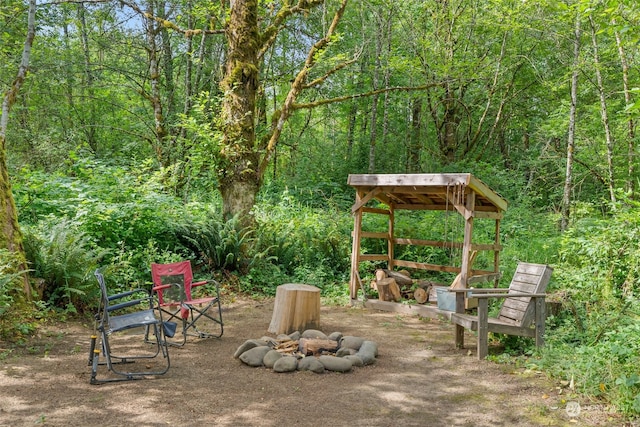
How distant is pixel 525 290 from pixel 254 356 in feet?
10.2

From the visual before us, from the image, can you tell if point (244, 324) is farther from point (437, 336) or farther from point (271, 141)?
point (271, 141)

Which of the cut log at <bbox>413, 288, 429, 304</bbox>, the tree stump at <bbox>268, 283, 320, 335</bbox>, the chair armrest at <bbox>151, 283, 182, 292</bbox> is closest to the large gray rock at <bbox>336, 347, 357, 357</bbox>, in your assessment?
the tree stump at <bbox>268, 283, 320, 335</bbox>

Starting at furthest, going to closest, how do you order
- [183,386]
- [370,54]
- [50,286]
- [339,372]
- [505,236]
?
[370,54] < [505,236] < [50,286] < [339,372] < [183,386]

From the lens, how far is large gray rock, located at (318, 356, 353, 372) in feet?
15.4

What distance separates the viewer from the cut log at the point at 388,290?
8266 millimetres

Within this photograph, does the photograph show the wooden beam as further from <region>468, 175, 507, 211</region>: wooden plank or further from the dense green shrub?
the dense green shrub

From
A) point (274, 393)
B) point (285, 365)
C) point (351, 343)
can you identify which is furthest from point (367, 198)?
point (274, 393)

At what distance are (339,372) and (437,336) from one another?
2116 millimetres

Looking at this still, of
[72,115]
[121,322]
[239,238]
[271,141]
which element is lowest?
[121,322]

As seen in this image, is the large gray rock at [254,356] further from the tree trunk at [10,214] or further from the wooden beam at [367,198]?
the wooden beam at [367,198]

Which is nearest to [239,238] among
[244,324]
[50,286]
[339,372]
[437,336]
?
[244,324]

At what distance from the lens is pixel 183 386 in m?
4.14

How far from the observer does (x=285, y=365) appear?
4.64 meters

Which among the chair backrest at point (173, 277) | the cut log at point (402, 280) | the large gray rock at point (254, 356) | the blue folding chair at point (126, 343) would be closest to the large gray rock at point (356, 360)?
the large gray rock at point (254, 356)
